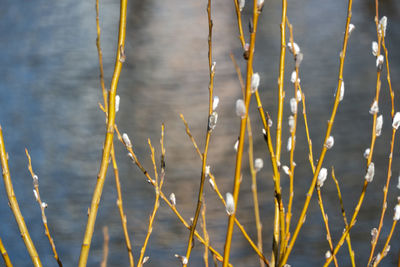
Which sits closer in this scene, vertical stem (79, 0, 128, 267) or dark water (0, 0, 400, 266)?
vertical stem (79, 0, 128, 267)

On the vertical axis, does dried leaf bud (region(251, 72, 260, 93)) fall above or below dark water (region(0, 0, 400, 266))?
above

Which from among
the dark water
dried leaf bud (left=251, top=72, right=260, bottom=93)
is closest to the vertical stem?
dried leaf bud (left=251, top=72, right=260, bottom=93)

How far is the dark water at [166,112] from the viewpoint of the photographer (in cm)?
148

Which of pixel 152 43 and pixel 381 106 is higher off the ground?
pixel 152 43

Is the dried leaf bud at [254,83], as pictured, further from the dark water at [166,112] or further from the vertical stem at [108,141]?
the dark water at [166,112]

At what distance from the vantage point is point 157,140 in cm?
204

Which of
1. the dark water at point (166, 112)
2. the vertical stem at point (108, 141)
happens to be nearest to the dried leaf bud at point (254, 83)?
the vertical stem at point (108, 141)

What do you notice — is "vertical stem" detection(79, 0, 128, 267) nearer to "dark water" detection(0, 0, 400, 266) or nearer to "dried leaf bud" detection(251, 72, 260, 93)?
"dried leaf bud" detection(251, 72, 260, 93)

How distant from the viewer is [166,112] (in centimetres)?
224

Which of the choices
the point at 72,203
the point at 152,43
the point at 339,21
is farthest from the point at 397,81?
the point at 72,203

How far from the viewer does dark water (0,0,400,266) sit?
1476 mm

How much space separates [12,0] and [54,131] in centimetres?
139

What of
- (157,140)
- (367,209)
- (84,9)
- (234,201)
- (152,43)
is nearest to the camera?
Result: (234,201)

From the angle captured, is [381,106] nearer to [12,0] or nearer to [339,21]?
[339,21]
